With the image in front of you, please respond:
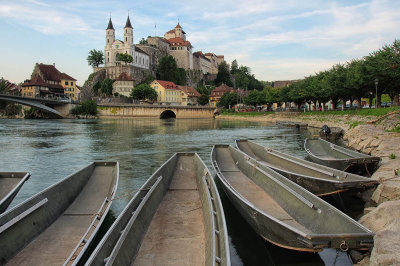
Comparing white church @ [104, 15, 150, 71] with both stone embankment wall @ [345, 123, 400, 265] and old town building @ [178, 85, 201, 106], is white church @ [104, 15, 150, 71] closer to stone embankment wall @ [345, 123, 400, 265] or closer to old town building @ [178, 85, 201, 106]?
old town building @ [178, 85, 201, 106]

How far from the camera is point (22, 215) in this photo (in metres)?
7.83

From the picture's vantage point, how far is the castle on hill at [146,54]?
12838 cm

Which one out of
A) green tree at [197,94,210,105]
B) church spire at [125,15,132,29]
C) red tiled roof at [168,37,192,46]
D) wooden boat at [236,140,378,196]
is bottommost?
wooden boat at [236,140,378,196]

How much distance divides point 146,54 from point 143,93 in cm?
3233

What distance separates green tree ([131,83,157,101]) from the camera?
381 ft

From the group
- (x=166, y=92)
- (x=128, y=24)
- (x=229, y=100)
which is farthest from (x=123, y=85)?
(x=229, y=100)

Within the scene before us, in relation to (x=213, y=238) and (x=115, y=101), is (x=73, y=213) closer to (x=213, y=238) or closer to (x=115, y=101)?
(x=213, y=238)

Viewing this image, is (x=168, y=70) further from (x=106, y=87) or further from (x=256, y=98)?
(x=256, y=98)

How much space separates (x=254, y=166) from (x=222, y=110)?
97.9 metres

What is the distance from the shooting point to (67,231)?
28.2 feet

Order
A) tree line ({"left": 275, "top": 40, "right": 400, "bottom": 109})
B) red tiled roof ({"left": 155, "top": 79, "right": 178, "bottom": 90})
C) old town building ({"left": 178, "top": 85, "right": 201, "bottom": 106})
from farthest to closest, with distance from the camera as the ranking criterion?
old town building ({"left": 178, "top": 85, "right": 201, "bottom": 106}) < red tiled roof ({"left": 155, "top": 79, "right": 178, "bottom": 90}) < tree line ({"left": 275, "top": 40, "right": 400, "bottom": 109})

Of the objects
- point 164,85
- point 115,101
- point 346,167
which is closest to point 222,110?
point 164,85

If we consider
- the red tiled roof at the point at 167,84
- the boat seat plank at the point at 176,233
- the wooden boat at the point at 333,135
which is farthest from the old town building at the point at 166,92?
the boat seat plank at the point at 176,233

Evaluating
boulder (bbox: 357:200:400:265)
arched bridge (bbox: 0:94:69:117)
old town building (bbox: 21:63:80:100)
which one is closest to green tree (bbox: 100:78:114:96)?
old town building (bbox: 21:63:80:100)
